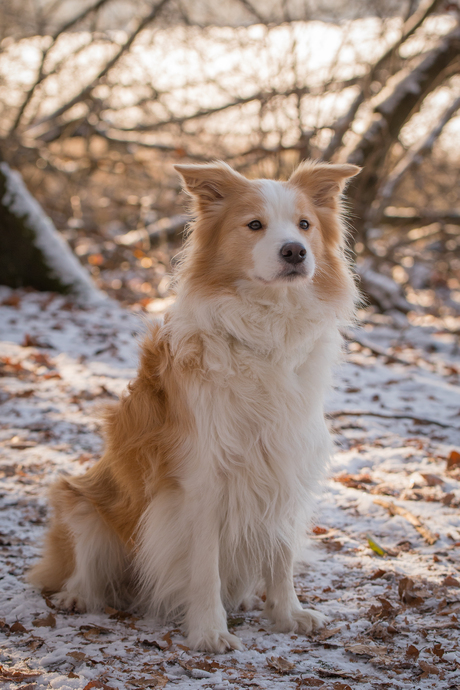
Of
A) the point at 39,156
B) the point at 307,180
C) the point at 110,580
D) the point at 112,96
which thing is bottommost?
the point at 110,580

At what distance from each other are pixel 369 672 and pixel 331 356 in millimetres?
1336

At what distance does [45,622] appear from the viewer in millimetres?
2623

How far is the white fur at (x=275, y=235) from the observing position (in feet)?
8.74

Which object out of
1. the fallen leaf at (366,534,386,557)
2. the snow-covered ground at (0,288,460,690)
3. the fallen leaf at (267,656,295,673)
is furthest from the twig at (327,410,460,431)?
the fallen leaf at (267,656,295,673)

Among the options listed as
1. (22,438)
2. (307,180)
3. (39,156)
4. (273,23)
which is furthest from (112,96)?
(307,180)

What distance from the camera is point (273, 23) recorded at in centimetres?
856

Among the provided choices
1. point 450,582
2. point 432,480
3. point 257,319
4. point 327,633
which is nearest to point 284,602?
point 327,633

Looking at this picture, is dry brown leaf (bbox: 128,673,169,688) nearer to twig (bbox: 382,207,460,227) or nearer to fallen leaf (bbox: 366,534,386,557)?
fallen leaf (bbox: 366,534,386,557)

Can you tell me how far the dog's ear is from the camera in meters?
3.04

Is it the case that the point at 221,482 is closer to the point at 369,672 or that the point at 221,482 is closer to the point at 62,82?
the point at 369,672

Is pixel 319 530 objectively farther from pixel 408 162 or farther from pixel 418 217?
pixel 418 217

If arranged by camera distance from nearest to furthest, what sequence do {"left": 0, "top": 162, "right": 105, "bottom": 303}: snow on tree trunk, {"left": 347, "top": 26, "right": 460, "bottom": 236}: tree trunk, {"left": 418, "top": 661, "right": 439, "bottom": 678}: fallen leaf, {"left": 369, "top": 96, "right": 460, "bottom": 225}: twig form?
{"left": 418, "top": 661, "right": 439, "bottom": 678}: fallen leaf
{"left": 0, "top": 162, "right": 105, "bottom": 303}: snow on tree trunk
{"left": 347, "top": 26, "right": 460, "bottom": 236}: tree trunk
{"left": 369, "top": 96, "right": 460, "bottom": 225}: twig

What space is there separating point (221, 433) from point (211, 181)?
1303mm

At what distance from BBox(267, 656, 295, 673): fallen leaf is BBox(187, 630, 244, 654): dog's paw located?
17cm
